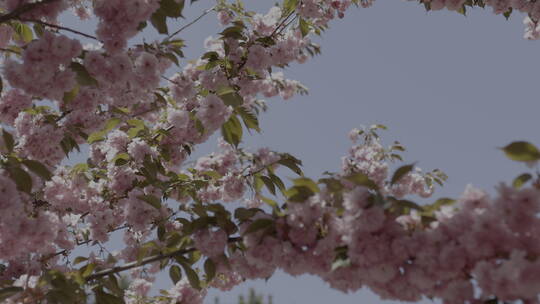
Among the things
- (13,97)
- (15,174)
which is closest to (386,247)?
(15,174)

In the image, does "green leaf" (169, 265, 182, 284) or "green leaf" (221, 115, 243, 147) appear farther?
"green leaf" (221, 115, 243, 147)

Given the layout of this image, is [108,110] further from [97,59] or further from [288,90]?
[288,90]

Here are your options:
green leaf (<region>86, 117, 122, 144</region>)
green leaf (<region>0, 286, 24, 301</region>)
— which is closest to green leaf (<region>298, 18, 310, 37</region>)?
green leaf (<region>86, 117, 122, 144</region>)

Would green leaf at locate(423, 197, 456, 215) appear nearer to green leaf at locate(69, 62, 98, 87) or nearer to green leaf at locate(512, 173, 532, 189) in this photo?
green leaf at locate(512, 173, 532, 189)

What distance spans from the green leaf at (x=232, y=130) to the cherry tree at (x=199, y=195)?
0.02 m

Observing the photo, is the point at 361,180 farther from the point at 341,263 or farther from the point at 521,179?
the point at 521,179

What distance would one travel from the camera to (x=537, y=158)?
179 cm

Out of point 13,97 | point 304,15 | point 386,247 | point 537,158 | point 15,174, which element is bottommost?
point 386,247

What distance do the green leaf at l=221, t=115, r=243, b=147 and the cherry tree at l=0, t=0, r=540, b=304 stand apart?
0.02 m

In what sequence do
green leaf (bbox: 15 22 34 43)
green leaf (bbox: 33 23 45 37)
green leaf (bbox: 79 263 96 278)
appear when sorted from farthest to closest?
green leaf (bbox: 15 22 34 43) → green leaf (bbox: 33 23 45 37) → green leaf (bbox: 79 263 96 278)

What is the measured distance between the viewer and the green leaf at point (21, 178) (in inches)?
97.9

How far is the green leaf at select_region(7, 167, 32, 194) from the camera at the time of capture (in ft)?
8.16

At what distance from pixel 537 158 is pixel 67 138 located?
3.22m

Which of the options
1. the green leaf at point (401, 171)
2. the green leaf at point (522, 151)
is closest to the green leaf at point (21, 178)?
the green leaf at point (401, 171)
